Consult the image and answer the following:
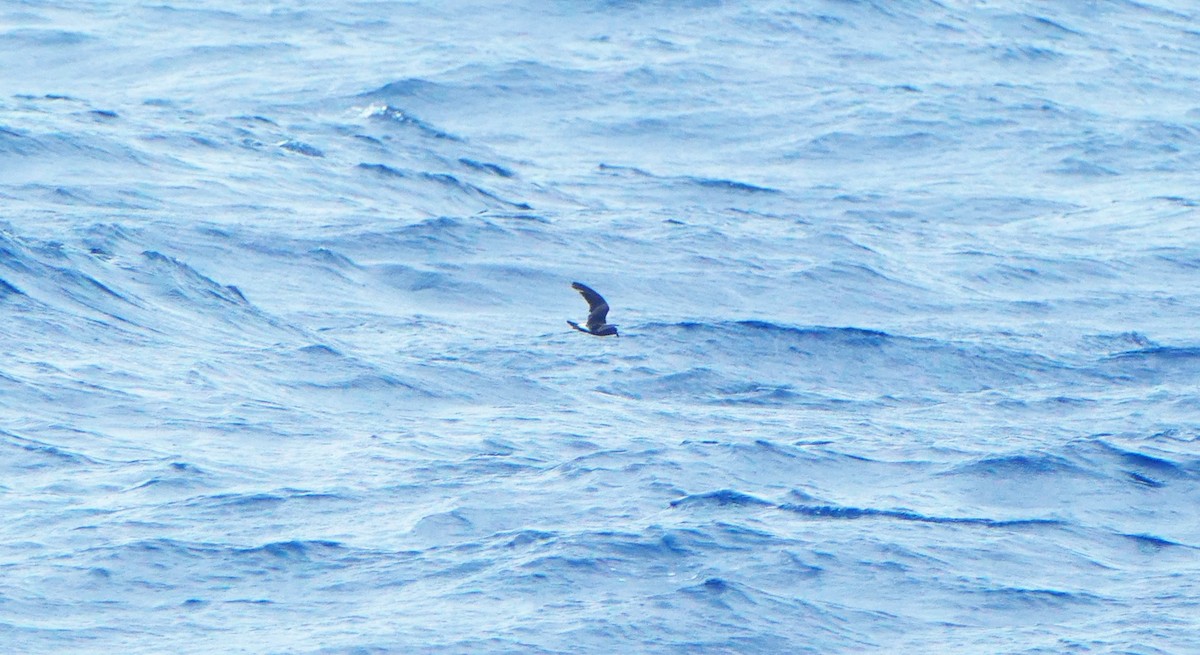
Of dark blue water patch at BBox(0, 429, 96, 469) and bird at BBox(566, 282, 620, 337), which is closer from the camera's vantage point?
dark blue water patch at BBox(0, 429, 96, 469)

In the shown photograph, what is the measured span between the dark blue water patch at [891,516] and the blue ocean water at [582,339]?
0.11ft

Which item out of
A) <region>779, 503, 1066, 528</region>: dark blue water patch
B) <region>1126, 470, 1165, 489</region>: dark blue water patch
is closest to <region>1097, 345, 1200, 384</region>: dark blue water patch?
<region>1126, 470, 1165, 489</region>: dark blue water patch

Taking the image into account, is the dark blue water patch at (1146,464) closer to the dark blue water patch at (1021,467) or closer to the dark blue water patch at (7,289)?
the dark blue water patch at (1021,467)

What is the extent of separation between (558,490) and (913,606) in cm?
247

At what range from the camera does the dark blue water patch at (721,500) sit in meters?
12.7

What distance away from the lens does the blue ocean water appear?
11.2m

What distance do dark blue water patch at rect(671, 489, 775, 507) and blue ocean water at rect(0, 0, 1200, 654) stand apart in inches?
2.2

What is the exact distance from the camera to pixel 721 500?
42.1 ft

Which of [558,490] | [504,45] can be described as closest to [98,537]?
[558,490]

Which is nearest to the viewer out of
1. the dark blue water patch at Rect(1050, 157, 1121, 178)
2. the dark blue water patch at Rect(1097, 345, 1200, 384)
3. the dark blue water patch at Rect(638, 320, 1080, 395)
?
the dark blue water patch at Rect(638, 320, 1080, 395)

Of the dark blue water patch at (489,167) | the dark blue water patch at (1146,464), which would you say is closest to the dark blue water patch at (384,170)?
the dark blue water patch at (489,167)

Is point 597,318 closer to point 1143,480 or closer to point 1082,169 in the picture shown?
point 1143,480

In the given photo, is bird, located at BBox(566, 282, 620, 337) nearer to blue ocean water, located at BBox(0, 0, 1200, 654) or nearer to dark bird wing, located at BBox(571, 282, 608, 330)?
dark bird wing, located at BBox(571, 282, 608, 330)

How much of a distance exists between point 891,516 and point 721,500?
41.1 inches
